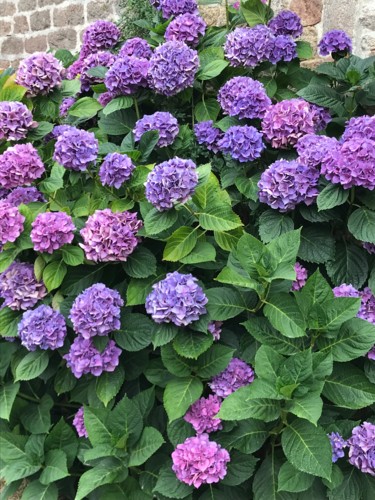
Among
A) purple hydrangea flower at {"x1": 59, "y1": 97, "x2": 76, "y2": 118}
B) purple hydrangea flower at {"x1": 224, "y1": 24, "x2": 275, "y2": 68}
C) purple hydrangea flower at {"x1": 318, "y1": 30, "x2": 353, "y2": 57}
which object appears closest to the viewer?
purple hydrangea flower at {"x1": 224, "y1": 24, "x2": 275, "y2": 68}

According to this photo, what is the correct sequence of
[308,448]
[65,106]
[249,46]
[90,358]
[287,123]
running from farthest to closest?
[65,106]
[249,46]
[287,123]
[90,358]
[308,448]

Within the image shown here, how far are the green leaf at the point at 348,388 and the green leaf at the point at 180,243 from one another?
627 millimetres

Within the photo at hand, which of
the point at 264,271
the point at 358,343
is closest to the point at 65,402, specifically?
the point at 264,271

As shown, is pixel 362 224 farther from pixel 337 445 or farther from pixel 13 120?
pixel 13 120

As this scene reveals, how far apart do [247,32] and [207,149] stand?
2.06 feet

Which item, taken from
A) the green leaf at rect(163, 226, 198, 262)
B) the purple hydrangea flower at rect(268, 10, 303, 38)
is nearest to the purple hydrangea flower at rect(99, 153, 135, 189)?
the green leaf at rect(163, 226, 198, 262)

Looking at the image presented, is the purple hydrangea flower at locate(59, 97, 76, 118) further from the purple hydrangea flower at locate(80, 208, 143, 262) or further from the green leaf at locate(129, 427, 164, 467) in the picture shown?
the green leaf at locate(129, 427, 164, 467)

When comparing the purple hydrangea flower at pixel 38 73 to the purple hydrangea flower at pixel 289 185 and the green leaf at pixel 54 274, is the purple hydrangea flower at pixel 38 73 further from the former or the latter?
the purple hydrangea flower at pixel 289 185

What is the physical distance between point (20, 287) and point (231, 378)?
2.67 ft

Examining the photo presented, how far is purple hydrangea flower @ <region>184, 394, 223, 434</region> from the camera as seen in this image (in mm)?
1658

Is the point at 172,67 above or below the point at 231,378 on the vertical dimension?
above

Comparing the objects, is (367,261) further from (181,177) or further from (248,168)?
(181,177)

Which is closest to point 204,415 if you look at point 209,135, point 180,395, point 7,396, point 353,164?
point 180,395

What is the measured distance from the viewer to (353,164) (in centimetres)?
181
